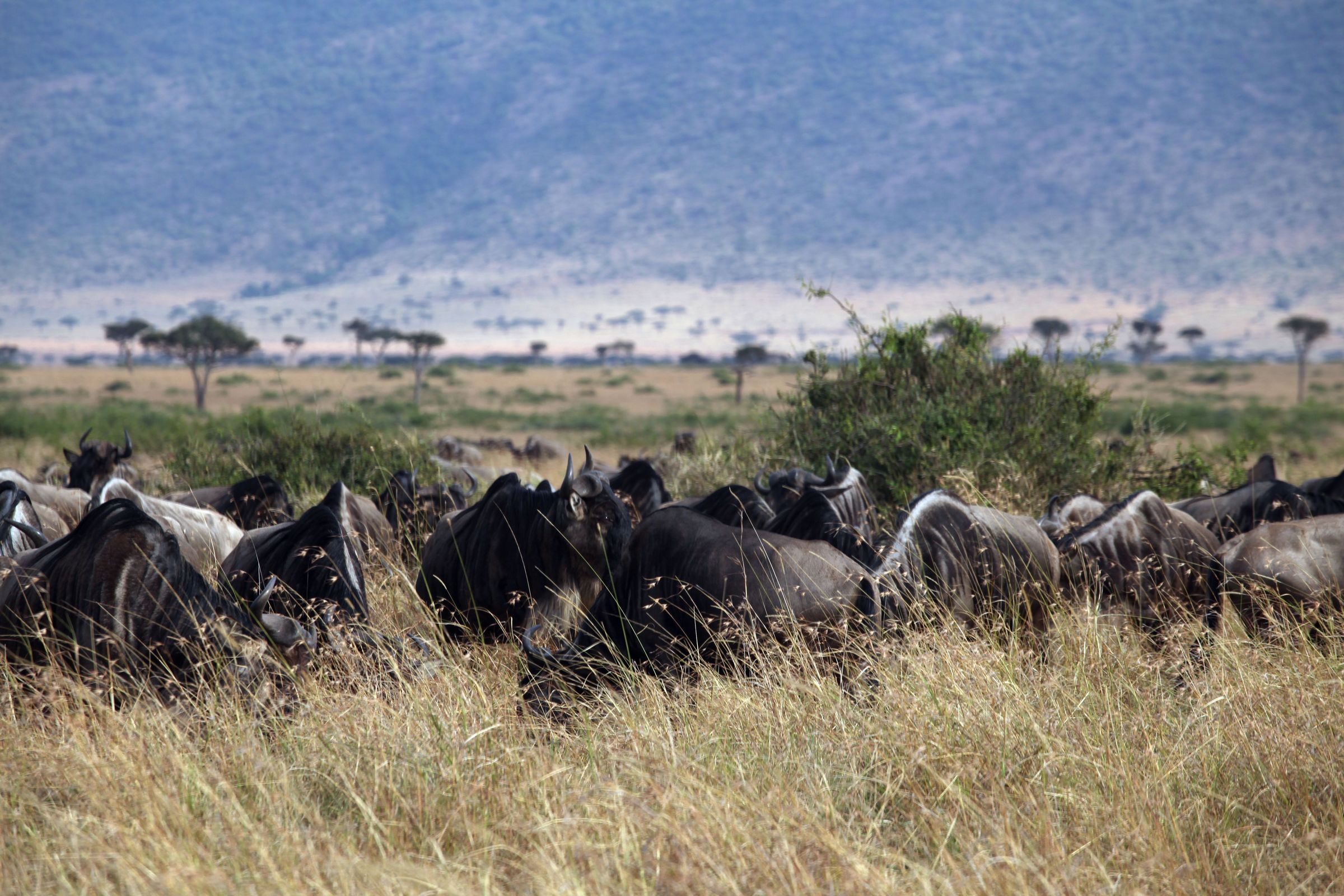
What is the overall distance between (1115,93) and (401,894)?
13966cm

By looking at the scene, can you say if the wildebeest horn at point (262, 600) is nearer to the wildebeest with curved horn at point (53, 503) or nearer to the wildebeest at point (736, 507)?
the wildebeest at point (736, 507)

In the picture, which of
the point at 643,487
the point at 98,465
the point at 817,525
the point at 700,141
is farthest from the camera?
the point at 700,141

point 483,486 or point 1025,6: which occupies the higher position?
point 1025,6

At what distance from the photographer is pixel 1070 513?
625cm

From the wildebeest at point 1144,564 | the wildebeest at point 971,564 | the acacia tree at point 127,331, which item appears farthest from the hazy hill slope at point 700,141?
the wildebeest at point 971,564

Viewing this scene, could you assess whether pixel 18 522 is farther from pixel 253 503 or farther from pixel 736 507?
pixel 736 507

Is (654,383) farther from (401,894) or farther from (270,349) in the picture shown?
(270,349)

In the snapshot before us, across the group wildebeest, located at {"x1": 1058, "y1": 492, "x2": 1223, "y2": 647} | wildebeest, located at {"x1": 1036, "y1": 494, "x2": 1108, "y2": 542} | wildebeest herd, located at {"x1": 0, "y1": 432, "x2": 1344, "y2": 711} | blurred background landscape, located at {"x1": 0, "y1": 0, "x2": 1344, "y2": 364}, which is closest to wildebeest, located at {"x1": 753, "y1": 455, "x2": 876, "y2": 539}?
wildebeest herd, located at {"x1": 0, "y1": 432, "x2": 1344, "y2": 711}

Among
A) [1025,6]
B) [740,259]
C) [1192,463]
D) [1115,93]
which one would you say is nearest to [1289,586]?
[1192,463]

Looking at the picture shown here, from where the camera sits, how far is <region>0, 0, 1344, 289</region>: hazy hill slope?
109500 mm

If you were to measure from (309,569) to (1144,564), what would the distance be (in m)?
3.62

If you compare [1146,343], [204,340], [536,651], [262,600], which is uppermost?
[1146,343]

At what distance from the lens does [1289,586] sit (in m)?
4.78

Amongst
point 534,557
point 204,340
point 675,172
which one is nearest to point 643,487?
point 534,557
